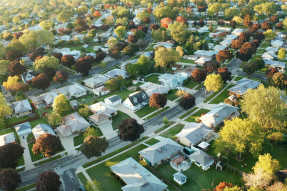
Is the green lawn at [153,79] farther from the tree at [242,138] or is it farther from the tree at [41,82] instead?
the tree at [242,138]

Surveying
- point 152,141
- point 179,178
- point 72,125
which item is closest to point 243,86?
point 152,141

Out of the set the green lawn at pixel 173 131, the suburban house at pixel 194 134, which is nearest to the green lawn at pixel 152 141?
the green lawn at pixel 173 131

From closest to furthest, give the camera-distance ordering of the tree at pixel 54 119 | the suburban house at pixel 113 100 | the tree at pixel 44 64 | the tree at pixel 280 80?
the tree at pixel 54 119, the tree at pixel 280 80, the suburban house at pixel 113 100, the tree at pixel 44 64

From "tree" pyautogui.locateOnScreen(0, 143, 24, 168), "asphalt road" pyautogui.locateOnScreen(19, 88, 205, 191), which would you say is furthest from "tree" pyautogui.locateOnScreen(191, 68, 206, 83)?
"tree" pyautogui.locateOnScreen(0, 143, 24, 168)

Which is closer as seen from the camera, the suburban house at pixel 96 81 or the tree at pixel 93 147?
the tree at pixel 93 147

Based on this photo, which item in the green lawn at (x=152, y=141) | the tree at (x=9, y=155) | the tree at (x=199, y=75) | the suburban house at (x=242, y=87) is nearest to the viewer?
the tree at (x=9, y=155)

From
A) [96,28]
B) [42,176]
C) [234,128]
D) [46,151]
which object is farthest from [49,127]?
[96,28]

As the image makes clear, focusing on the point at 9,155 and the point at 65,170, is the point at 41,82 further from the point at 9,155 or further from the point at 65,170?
the point at 65,170
